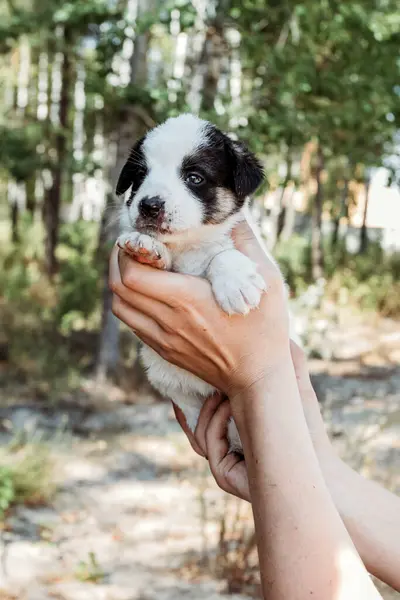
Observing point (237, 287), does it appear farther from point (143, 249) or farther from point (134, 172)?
point (134, 172)

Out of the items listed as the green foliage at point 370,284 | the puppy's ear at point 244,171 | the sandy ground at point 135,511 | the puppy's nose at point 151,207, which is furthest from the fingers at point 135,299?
the green foliage at point 370,284

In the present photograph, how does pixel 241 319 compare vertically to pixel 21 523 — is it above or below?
above

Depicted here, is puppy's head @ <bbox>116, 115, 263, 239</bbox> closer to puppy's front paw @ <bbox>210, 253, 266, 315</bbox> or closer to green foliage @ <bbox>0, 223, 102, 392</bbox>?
puppy's front paw @ <bbox>210, 253, 266, 315</bbox>

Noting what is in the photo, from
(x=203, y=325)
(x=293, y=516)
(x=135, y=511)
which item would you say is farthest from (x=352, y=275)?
(x=293, y=516)

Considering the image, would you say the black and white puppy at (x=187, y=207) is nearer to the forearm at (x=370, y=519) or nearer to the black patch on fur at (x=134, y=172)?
the black patch on fur at (x=134, y=172)

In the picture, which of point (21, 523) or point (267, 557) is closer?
point (267, 557)

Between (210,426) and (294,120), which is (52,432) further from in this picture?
(210,426)

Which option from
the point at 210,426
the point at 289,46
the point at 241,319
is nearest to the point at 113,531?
the point at 210,426
